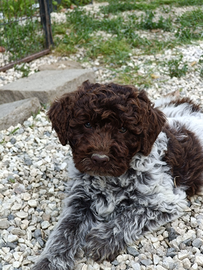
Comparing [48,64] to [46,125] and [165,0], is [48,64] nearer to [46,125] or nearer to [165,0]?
[46,125]

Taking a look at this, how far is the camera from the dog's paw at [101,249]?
3.19m

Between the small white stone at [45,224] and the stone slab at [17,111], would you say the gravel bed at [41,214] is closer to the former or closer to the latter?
the small white stone at [45,224]

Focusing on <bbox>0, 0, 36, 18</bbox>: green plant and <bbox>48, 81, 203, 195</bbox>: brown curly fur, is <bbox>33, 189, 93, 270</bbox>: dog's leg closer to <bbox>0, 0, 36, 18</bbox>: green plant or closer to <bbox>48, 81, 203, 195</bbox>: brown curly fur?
<bbox>48, 81, 203, 195</bbox>: brown curly fur

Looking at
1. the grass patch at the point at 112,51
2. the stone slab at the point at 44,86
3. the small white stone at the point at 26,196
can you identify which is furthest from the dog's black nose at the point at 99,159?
the grass patch at the point at 112,51

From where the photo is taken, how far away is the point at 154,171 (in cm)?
349

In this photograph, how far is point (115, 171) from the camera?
302 centimetres

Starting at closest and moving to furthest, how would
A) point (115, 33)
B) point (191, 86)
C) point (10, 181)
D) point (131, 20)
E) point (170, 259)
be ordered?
point (170, 259) → point (10, 181) → point (191, 86) → point (115, 33) → point (131, 20)

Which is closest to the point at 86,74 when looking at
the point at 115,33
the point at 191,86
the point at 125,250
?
the point at 191,86

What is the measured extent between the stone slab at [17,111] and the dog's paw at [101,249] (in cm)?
274

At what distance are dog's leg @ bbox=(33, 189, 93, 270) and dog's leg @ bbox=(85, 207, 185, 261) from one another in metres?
0.14

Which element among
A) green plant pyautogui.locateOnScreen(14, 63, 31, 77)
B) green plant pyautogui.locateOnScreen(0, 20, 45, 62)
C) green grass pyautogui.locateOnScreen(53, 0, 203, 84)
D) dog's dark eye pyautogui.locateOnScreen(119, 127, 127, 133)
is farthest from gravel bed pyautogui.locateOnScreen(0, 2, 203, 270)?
green plant pyautogui.locateOnScreen(0, 20, 45, 62)

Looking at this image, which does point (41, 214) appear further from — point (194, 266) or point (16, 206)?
point (194, 266)

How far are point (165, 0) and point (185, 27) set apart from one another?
12.1ft

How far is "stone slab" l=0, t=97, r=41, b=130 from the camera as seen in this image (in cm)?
534
